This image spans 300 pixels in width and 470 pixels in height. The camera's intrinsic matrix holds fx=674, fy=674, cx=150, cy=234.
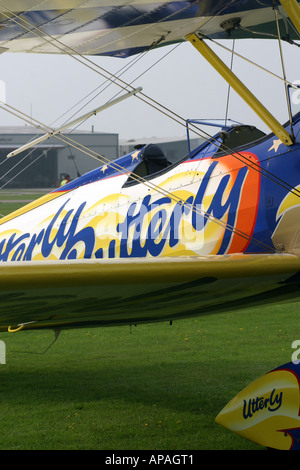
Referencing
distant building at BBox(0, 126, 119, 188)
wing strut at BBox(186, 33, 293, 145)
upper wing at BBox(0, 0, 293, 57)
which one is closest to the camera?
wing strut at BBox(186, 33, 293, 145)

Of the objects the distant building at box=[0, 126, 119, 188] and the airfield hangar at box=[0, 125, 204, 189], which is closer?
the airfield hangar at box=[0, 125, 204, 189]

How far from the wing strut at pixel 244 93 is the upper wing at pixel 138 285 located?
879 millimetres

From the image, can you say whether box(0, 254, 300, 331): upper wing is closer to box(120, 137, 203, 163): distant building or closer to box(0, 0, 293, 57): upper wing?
box(0, 0, 293, 57): upper wing

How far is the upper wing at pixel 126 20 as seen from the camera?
5.10 metres

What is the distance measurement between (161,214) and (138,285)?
1.54 m

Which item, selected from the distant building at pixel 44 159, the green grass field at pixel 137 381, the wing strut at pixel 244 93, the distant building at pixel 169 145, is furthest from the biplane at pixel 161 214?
the distant building at pixel 44 159

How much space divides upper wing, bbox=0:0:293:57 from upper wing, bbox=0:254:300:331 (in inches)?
72.9

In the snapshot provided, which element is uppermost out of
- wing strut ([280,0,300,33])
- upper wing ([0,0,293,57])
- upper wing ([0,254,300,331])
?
upper wing ([0,0,293,57])

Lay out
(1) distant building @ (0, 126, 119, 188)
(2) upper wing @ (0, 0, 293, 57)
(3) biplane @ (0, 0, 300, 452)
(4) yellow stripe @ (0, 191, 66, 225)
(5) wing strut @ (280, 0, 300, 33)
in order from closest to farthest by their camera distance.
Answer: (3) biplane @ (0, 0, 300, 452) → (5) wing strut @ (280, 0, 300, 33) → (2) upper wing @ (0, 0, 293, 57) → (4) yellow stripe @ (0, 191, 66, 225) → (1) distant building @ (0, 126, 119, 188)

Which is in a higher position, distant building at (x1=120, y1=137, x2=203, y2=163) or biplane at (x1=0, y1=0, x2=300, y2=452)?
distant building at (x1=120, y1=137, x2=203, y2=163)

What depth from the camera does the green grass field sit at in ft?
16.8

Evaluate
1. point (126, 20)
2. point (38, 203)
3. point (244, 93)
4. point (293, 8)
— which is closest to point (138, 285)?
point (244, 93)

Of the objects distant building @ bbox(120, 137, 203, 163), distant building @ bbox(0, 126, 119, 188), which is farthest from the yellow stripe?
distant building @ bbox(0, 126, 119, 188)

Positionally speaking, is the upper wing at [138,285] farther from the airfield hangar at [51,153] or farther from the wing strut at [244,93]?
the airfield hangar at [51,153]
